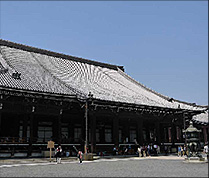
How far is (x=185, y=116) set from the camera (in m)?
33.1

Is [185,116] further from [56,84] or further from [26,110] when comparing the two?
[26,110]

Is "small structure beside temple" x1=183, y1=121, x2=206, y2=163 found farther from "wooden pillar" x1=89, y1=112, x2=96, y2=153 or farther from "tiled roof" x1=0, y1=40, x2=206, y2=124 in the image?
"wooden pillar" x1=89, y1=112, x2=96, y2=153

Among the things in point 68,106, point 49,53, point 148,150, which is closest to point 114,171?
point 68,106

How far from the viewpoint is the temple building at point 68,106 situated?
21688 millimetres

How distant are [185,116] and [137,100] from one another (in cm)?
872

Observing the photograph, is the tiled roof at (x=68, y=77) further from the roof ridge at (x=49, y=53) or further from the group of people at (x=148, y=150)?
the group of people at (x=148, y=150)

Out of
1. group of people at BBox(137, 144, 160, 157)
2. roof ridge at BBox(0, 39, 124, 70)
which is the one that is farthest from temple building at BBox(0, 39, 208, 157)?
group of people at BBox(137, 144, 160, 157)

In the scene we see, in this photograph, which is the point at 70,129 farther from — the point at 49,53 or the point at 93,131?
the point at 49,53

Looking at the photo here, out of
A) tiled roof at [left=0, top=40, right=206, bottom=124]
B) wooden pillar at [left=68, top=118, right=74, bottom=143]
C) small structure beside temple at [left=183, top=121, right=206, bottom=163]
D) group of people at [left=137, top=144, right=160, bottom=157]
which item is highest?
tiled roof at [left=0, top=40, right=206, bottom=124]

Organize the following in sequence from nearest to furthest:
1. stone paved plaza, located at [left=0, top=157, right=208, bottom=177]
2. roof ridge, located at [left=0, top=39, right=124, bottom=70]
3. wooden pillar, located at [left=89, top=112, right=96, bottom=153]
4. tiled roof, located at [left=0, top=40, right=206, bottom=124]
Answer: stone paved plaza, located at [left=0, top=157, right=208, bottom=177] < tiled roof, located at [left=0, top=40, right=206, bottom=124] < wooden pillar, located at [left=89, top=112, right=96, bottom=153] < roof ridge, located at [left=0, top=39, right=124, bottom=70]

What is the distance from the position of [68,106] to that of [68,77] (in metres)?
6.58

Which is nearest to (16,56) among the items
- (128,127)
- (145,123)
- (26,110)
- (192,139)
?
(26,110)

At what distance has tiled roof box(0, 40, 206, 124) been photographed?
23.7m

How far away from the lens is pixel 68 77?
29.8 meters
